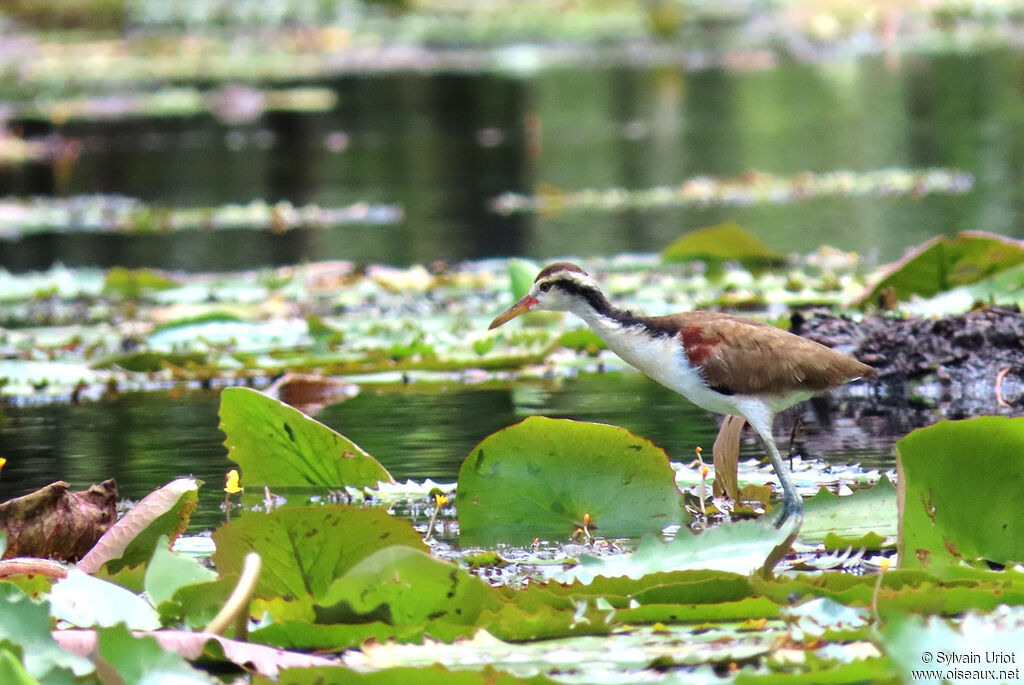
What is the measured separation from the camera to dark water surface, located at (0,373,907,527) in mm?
4293

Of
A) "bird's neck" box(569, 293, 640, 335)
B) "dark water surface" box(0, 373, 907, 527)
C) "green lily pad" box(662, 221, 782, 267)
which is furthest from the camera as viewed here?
"green lily pad" box(662, 221, 782, 267)

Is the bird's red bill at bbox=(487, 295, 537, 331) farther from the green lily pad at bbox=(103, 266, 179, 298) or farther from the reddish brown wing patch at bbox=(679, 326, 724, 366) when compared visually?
the green lily pad at bbox=(103, 266, 179, 298)

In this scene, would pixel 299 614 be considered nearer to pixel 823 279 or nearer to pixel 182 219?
pixel 823 279

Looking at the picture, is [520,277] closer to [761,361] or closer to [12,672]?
[761,361]

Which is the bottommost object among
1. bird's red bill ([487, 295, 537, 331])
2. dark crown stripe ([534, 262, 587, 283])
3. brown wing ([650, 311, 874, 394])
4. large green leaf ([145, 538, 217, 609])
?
large green leaf ([145, 538, 217, 609])

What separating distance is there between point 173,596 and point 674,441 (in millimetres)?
2178

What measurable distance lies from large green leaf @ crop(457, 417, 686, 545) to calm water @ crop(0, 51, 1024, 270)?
5.14 m

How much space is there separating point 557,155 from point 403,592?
40.7 feet

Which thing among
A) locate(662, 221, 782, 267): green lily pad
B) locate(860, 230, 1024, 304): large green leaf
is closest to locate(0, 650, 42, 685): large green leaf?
locate(860, 230, 1024, 304): large green leaf

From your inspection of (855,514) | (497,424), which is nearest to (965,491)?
(855,514)

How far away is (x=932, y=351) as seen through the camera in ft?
16.8

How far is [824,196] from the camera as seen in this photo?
35.7 feet

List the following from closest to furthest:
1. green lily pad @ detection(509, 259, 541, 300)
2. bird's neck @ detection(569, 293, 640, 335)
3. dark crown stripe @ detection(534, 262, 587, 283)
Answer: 1. bird's neck @ detection(569, 293, 640, 335)
2. dark crown stripe @ detection(534, 262, 587, 283)
3. green lily pad @ detection(509, 259, 541, 300)

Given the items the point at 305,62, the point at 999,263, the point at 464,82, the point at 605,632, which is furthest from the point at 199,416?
the point at 305,62
